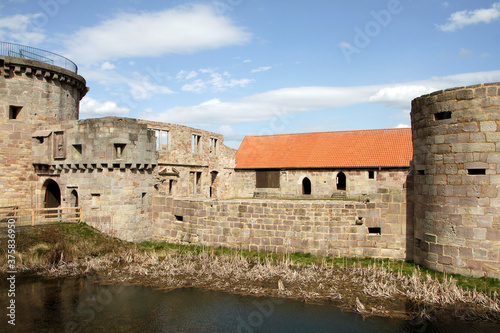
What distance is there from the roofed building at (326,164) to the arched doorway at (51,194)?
14.3m

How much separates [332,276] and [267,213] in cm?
354

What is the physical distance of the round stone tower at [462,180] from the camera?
953 cm

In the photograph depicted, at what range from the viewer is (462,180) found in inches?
389

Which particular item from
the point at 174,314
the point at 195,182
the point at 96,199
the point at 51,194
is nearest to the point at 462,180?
the point at 174,314

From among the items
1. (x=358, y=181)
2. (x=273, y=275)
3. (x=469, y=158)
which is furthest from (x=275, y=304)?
(x=358, y=181)

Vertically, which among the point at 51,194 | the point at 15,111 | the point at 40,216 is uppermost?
the point at 15,111

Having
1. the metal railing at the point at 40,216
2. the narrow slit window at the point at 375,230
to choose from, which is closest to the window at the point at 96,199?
the metal railing at the point at 40,216

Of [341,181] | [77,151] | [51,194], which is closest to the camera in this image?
[77,151]

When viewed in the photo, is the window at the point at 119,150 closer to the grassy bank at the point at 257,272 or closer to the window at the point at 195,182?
the grassy bank at the point at 257,272

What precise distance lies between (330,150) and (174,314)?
862 inches

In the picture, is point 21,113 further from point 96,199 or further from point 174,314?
point 174,314

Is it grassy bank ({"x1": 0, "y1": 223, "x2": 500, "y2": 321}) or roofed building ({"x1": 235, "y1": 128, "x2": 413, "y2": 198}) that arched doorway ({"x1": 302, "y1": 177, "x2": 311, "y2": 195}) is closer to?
roofed building ({"x1": 235, "y1": 128, "x2": 413, "y2": 198})

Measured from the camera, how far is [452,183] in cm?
1003

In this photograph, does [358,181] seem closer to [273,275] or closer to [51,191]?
[273,275]
